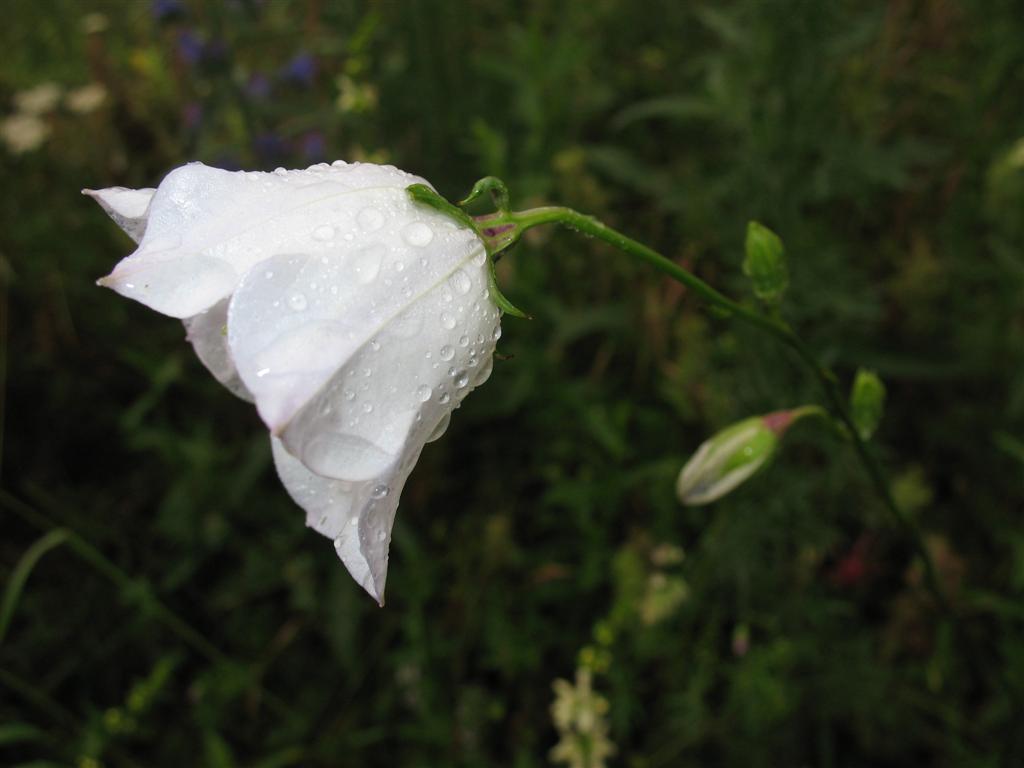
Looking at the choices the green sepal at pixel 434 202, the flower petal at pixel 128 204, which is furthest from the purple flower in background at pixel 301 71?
the green sepal at pixel 434 202

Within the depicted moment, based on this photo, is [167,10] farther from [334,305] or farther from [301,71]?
[334,305]

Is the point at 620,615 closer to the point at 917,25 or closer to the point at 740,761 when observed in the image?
the point at 740,761

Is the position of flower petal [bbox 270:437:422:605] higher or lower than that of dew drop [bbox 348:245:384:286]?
lower

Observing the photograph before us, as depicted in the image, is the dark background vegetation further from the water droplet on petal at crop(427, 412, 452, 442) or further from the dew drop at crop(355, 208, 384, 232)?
the dew drop at crop(355, 208, 384, 232)

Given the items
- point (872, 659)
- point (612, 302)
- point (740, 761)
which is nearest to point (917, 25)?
point (612, 302)

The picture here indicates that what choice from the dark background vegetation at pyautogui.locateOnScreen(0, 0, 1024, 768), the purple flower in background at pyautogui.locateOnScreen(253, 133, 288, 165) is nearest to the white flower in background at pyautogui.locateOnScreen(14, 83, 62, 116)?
the dark background vegetation at pyautogui.locateOnScreen(0, 0, 1024, 768)

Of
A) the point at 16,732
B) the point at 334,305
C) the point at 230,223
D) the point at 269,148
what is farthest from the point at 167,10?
the point at 334,305
